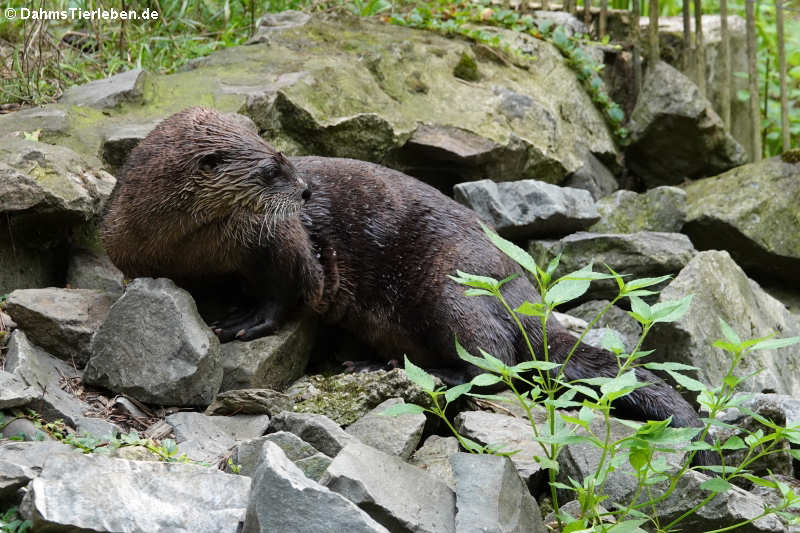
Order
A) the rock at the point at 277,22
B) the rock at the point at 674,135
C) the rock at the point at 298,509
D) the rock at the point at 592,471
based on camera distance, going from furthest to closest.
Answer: the rock at the point at 674,135, the rock at the point at 277,22, the rock at the point at 592,471, the rock at the point at 298,509

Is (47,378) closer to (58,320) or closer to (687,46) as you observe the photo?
(58,320)

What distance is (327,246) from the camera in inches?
174

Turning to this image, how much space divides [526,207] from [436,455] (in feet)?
8.16

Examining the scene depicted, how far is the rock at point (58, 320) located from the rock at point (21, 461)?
0.95m

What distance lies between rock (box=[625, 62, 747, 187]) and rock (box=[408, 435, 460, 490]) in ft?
13.9

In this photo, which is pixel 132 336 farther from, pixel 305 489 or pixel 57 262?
pixel 305 489

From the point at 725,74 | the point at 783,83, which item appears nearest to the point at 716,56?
the point at 725,74

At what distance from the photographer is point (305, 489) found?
7.82 feet

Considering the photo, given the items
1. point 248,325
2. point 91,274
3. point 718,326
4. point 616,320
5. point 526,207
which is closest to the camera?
point 248,325

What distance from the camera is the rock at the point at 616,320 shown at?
16.3ft

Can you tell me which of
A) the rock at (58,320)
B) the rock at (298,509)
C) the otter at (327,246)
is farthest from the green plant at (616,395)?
the rock at (58,320)

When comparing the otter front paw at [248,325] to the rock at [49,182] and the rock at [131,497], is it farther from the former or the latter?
the rock at [131,497]

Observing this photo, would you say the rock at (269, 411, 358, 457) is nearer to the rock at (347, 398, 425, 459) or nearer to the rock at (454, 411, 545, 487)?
the rock at (347, 398, 425, 459)

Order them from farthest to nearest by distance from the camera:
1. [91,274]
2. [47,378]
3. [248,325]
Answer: [91,274] < [248,325] < [47,378]
